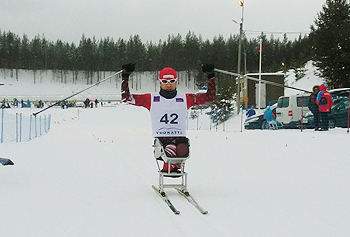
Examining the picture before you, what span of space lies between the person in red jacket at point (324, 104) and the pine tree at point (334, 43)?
17.5 metres

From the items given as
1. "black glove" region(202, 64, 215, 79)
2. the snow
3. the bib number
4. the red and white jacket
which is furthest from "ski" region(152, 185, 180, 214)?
"black glove" region(202, 64, 215, 79)

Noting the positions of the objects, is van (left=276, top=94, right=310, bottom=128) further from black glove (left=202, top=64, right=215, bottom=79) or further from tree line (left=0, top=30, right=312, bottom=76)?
tree line (left=0, top=30, right=312, bottom=76)

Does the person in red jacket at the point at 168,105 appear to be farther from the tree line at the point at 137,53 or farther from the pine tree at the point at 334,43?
the tree line at the point at 137,53

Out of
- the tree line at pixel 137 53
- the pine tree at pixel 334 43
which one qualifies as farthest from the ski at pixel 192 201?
the tree line at pixel 137 53

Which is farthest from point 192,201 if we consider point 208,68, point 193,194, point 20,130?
point 20,130

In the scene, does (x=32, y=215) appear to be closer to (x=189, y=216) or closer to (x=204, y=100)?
(x=189, y=216)

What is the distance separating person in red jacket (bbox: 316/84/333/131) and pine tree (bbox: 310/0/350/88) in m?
17.5

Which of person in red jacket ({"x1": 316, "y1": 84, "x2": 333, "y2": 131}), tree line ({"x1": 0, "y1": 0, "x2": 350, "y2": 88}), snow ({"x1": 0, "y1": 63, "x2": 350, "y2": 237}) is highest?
tree line ({"x1": 0, "y1": 0, "x2": 350, "y2": 88})

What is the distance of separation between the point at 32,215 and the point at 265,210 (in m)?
2.76

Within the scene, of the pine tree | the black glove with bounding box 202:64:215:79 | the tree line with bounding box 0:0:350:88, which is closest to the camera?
the black glove with bounding box 202:64:215:79

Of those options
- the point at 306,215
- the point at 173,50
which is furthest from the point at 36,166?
the point at 173,50

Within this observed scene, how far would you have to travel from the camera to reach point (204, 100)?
6.28 meters

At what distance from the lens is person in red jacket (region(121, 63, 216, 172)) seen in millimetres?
6016

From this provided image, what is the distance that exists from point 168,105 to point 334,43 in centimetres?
2906
